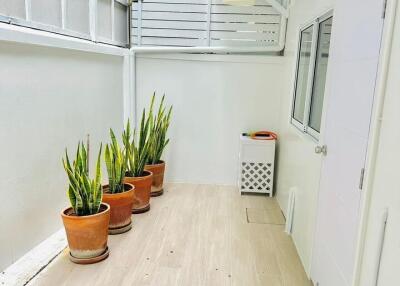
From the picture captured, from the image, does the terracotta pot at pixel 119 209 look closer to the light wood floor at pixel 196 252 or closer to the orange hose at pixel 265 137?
the light wood floor at pixel 196 252

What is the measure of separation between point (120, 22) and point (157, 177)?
185 cm

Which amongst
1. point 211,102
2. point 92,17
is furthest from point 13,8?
point 211,102

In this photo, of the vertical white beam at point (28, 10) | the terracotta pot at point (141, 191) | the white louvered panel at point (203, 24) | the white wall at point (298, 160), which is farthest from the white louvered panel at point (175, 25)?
the vertical white beam at point (28, 10)

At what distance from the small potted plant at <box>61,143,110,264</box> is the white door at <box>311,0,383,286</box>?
4.77 ft

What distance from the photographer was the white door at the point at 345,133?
1526 millimetres

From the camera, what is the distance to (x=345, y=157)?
175 centimetres

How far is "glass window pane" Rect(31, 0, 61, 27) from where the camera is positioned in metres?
2.38

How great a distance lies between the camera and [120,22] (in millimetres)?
4008

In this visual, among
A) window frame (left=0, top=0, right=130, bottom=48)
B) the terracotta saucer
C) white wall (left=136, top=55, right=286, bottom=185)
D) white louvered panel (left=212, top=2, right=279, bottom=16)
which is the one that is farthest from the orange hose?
the terracotta saucer

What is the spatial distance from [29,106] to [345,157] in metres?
2.00

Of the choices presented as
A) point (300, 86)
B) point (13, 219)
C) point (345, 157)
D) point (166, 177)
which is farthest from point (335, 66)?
point (166, 177)

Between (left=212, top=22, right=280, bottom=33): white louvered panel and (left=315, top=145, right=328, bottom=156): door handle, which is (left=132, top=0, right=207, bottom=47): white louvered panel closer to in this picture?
(left=212, top=22, right=280, bottom=33): white louvered panel

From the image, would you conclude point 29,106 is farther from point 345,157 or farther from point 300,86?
point 300,86

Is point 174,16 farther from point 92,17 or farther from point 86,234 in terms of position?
point 86,234
